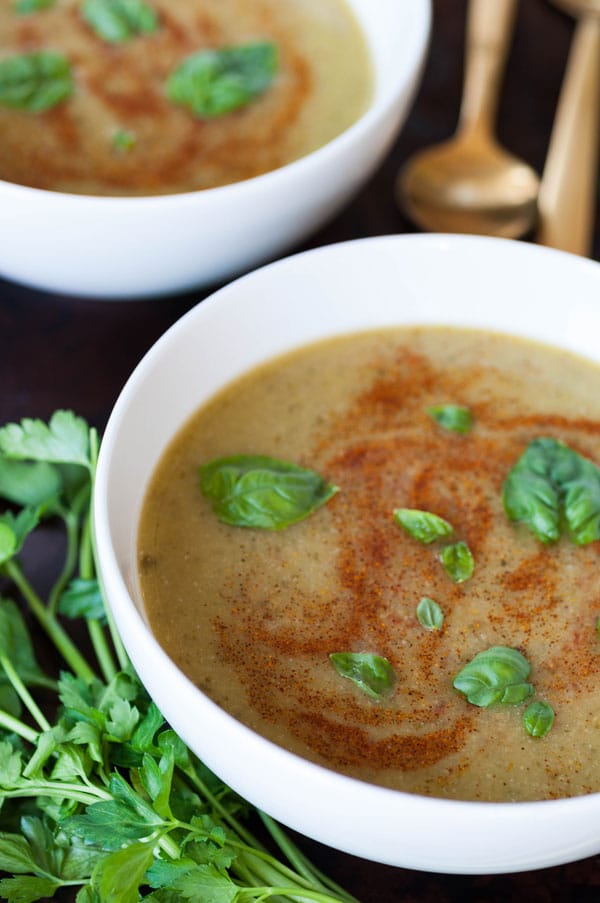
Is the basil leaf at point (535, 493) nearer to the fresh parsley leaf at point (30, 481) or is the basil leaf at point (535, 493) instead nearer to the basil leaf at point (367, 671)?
the basil leaf at point (367, 671)

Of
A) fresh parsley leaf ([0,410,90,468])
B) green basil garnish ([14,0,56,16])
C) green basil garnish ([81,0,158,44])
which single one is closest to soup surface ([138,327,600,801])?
fresh parsley leaf ([0,410,90,468])

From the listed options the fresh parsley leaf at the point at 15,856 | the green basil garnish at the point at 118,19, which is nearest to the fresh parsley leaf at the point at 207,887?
the fresh parsley leaf at the point at 15,856

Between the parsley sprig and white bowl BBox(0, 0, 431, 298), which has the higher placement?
white bowl BBox(0, 0, 431, 298)

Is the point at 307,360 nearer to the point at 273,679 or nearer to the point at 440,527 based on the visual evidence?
the point at 440,527

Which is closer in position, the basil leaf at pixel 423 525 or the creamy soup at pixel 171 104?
the basil leaf at pixel 423 525

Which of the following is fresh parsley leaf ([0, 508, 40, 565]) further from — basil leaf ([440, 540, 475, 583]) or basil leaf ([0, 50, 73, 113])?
basil leaf ([0, 50, 73, 113])

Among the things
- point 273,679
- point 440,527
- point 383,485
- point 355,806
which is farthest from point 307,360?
point 355,806
